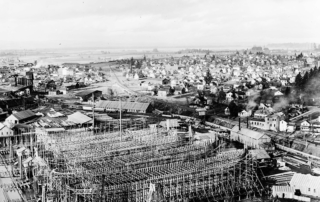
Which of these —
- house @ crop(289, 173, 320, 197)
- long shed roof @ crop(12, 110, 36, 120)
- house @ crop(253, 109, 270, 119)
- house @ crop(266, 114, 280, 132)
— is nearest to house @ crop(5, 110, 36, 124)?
long shed roof @ crop(12, 110, 36, 120)

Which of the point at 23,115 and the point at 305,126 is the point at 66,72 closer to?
the point at 23,115

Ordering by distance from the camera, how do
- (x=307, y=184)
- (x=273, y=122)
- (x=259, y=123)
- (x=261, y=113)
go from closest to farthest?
(x=307, y=184) → (x=273, y=122) → (x=259, y=123) → (x=261, y=113)

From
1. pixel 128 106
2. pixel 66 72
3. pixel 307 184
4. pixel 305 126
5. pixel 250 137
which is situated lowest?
pixel 307 184

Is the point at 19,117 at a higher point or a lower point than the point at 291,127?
higher

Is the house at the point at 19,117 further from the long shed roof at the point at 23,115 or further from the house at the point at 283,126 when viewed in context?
the house at the point at 283,126

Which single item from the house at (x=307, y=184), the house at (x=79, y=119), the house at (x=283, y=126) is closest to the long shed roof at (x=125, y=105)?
the house at (x=79, y=119)

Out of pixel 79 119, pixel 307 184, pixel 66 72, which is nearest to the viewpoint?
pixel 307 184

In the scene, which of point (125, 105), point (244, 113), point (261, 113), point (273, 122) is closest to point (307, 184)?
point (273, 122)
